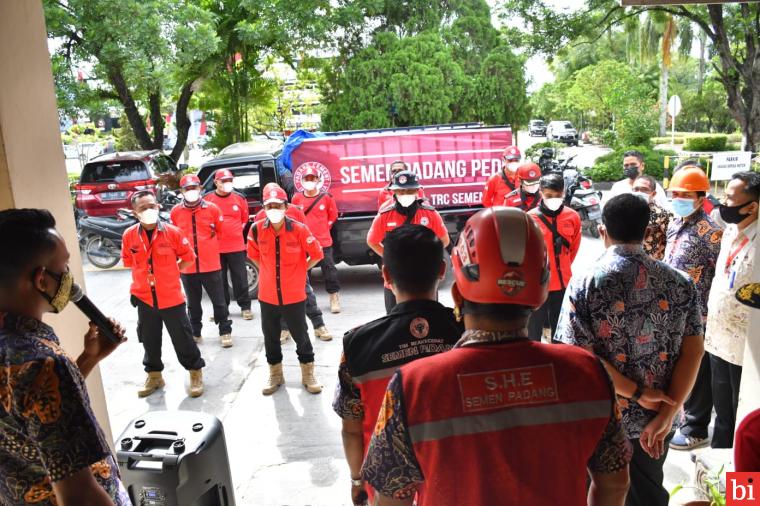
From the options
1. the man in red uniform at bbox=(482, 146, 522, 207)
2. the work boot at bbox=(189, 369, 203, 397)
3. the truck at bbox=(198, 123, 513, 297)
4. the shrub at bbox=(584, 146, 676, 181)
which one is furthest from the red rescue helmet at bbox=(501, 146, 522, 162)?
the shrub at bbox=(584, 146, 676, 181)

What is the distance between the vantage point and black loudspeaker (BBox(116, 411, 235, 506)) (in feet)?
9.93

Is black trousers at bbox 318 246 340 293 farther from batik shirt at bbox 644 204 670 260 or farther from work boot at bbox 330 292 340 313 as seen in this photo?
batik shirt at bbox 644 204 670 260

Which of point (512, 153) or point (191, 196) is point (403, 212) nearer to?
point (191, 196)

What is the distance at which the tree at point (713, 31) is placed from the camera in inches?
488

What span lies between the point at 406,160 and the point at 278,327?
372 centimetres

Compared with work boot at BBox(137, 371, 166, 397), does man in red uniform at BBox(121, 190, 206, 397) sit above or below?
above

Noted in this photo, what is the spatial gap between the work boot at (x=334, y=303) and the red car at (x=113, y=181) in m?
5.79

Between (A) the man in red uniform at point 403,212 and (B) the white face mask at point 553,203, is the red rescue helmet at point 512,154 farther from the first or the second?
(B) the white face mask at point 553,203

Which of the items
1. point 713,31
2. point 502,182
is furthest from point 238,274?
point 713,31

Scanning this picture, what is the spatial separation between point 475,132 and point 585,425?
24.5 feet

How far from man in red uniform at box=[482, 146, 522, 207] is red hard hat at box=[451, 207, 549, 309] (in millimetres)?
6699

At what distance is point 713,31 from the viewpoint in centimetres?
1344

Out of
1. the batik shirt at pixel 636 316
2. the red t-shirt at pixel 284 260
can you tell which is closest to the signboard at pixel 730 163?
the red t-shirt at pixel 284 260

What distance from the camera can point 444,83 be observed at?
619 inches
